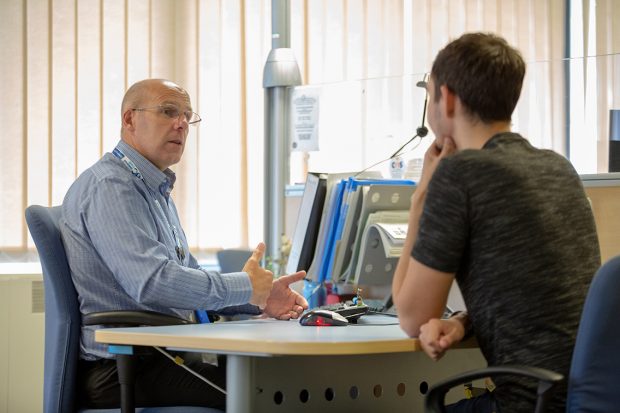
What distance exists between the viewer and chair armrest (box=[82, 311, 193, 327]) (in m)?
2.09

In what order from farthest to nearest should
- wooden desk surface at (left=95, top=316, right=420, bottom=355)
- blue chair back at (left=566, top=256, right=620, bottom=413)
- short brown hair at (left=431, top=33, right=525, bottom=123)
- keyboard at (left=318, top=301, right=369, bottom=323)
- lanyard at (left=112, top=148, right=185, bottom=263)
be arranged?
lanyard at (left=112, top=148, right=185, bottom=263) → keyboard at (left=318, top=301, right=369, bottom=323) → short brown hair at (left=431, top=33, right=525, bottom=123) → wooden desk surface at (left=95, top=316, right=420, bottom=355) → blue chair back at (left=566, top=256, right=620, bottom=413)

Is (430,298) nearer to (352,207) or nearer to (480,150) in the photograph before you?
(480,150)

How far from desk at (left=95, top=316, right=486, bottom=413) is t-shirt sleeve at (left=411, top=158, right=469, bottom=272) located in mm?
189

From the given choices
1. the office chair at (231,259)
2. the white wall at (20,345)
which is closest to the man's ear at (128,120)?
the office chair at (231,259)

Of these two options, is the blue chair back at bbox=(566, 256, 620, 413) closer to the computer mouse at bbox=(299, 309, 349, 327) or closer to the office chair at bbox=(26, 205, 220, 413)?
the computer mouse at bbox=(299, 309, 349, 327)

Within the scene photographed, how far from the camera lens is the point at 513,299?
154cm

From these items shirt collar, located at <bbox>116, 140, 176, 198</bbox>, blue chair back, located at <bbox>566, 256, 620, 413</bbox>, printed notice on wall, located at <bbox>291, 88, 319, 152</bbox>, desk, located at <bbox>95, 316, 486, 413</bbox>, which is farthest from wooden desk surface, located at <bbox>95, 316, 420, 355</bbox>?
printed notice on wall, located at <bbox>291, 88, 319, 152</bbox>

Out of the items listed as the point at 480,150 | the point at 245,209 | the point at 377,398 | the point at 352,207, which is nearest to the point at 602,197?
the point at 352,207

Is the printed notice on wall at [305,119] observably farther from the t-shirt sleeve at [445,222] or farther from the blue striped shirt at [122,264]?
the t-shirt sleeve at [445,222]

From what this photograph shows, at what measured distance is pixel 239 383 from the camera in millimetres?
1685

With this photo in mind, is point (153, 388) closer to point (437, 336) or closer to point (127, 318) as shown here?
point (127, 318)

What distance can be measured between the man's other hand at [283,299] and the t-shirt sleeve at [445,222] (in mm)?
873

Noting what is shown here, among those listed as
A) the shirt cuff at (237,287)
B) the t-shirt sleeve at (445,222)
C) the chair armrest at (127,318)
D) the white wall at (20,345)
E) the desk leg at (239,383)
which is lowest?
the white wall at (20,345)

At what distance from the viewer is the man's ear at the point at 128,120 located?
2549mm
